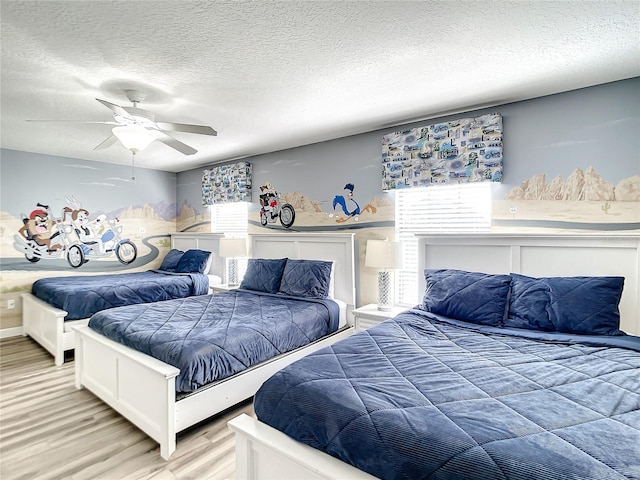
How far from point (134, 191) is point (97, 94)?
3176mm

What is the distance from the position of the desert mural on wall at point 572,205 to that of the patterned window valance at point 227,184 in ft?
10.4

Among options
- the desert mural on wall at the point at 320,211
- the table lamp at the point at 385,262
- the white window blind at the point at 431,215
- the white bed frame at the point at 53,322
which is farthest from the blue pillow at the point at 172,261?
the white window blind at the point at 431,215

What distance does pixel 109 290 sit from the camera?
3.76m

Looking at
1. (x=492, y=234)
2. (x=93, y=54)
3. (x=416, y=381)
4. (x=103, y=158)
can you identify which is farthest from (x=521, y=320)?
(x=103, y=158)

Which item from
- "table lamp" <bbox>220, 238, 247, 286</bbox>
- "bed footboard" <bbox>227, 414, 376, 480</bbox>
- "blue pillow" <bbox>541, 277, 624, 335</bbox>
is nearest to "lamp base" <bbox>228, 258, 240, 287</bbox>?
"table lamp" <bbox>220, 238, 247, 286</bbox>

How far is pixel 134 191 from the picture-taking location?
5406 millimetres

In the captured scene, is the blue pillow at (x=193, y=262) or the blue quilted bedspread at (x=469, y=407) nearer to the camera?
the blue quilted bedspread at (x=469, y=407)

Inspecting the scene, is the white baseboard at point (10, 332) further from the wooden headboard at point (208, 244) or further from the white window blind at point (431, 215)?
the white window blind at point (431, 215)

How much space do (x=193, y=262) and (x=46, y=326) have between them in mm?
1801

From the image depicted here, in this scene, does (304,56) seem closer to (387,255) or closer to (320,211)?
(387,255)

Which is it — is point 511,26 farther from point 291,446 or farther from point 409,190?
point 291,446

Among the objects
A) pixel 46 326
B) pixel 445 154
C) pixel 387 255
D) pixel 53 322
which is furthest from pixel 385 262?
pixel 46 326

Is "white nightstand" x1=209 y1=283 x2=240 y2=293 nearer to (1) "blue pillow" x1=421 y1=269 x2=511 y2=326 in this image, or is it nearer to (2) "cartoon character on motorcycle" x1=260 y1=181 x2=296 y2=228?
(2) "cartoon character on motorcycle" x1=260 y1=181 x2=296 y2=228

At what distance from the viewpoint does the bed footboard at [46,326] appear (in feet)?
11.0
